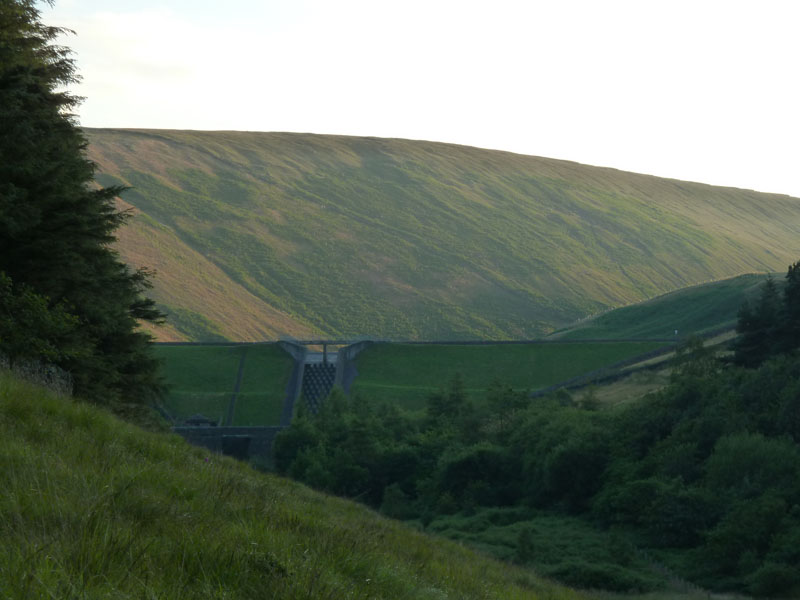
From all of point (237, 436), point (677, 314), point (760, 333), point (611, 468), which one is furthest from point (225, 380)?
point (677, 314)

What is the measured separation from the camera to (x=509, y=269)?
590 feet

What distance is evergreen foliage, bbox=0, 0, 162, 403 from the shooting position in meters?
21.1

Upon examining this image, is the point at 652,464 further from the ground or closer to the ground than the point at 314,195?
closer to the ground

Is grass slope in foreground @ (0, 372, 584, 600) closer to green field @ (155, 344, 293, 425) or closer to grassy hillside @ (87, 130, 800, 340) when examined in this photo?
green field @ (155, 344, 293, 425)

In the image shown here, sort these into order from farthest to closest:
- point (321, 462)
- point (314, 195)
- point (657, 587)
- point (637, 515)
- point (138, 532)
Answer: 1. point (314, 195)
2. point (321, 462)
3. point (637, 515)
4. point (657, 587)
5. point (138, 532)

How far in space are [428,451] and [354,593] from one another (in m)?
55.9

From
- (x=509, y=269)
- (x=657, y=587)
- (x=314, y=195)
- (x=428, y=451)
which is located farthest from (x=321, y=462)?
(x=314, y=195)

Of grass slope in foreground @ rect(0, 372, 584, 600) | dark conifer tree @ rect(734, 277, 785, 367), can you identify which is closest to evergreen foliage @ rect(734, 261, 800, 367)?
dark conifer tree @ rect(734, 277, 785, 367)

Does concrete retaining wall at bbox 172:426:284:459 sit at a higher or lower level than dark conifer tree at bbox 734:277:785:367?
lower

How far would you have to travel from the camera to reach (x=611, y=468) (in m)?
50.5

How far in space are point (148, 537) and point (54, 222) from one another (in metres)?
18.3

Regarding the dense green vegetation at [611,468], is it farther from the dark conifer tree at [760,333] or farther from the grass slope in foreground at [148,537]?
the grass slope in foreground at [148,537]

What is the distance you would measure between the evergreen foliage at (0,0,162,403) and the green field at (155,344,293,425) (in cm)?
4995

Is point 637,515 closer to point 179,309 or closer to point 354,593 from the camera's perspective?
point 354,593
